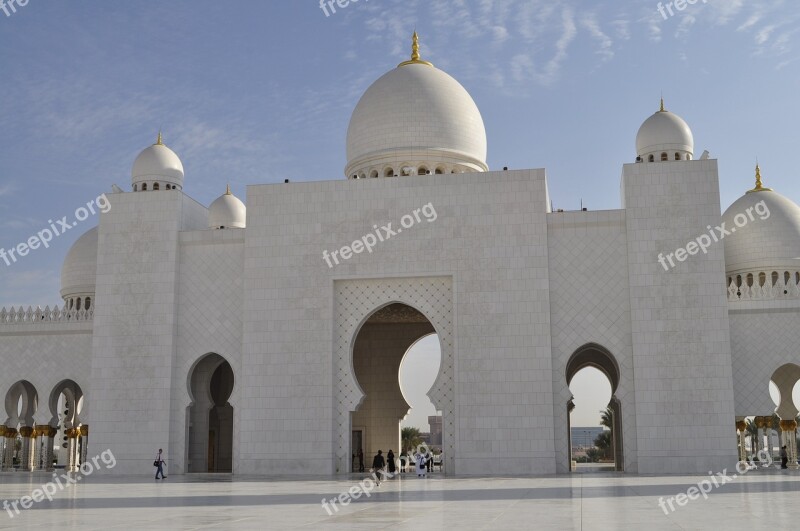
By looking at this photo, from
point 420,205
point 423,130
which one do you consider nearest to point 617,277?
point 420,205

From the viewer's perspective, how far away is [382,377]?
21.2 m

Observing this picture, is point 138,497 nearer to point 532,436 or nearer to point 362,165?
point 532,436

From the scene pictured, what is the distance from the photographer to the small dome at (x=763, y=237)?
1997 cm

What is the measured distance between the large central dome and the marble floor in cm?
814

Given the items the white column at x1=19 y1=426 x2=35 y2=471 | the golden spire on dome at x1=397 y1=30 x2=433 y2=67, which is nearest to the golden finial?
the golden spire on dome at x1=397 y1=30 x2=433 y2=67

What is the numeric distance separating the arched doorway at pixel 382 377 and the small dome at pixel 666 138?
6.35 metres

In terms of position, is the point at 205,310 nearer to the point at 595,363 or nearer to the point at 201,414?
the point at 201,414

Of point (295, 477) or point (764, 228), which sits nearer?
point (295, 477)

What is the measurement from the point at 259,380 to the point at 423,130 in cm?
626

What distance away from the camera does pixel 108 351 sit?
17.3m

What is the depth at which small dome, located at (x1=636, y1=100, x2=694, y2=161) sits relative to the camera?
715 inches

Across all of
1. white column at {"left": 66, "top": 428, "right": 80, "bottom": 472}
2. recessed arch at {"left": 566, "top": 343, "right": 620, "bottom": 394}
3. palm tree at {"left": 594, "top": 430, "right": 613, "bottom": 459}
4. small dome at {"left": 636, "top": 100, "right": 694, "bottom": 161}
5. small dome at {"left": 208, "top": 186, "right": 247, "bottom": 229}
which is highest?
small dome at {"left": 636, "top": 100, "right": 694, "bottom": 161}

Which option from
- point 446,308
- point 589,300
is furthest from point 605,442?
point 446,308

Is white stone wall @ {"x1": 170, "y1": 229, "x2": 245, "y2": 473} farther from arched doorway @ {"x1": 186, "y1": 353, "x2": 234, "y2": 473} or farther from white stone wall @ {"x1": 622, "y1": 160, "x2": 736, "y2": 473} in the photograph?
white stone wall @ {"x1": 622, "y1": 160, "x2": 736, "y2": 473}
